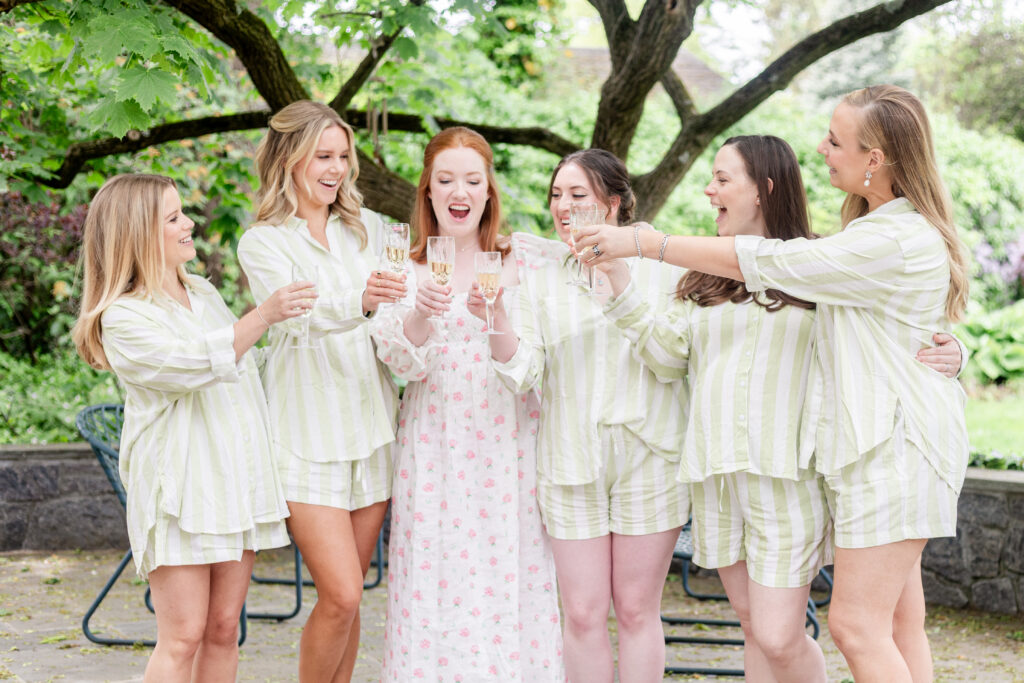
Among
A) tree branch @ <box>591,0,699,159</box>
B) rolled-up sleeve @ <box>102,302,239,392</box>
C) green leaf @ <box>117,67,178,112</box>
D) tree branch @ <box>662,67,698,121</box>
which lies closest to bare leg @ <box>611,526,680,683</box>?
rolled-up sleeve @ <box>102,302,239,392</box>

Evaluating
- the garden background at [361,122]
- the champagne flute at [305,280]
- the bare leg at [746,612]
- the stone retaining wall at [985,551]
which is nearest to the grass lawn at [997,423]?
the garden background at [361,122]

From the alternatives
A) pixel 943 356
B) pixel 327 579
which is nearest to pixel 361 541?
pixel 327 579

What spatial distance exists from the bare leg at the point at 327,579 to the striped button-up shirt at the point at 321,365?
20 cm

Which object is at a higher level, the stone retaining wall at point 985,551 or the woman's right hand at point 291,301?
the woman's right hand at point 291,301

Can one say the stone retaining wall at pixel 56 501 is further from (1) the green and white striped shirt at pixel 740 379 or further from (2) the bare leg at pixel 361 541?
(1) the green and white striped shirt at pixel 740 379

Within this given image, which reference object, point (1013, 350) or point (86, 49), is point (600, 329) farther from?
point (1013, 350)

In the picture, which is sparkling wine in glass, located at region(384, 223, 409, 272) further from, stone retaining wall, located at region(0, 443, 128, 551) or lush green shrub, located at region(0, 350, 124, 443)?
lush green shrub, located at region(0, 350, 124, 443)

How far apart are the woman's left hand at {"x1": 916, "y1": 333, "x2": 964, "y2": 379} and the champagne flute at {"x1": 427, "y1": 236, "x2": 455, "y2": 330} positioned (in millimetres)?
1323

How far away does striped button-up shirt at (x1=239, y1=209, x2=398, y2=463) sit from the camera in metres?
3.38

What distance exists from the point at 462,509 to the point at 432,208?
1.05 metres

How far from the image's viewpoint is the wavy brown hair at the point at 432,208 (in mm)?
3529

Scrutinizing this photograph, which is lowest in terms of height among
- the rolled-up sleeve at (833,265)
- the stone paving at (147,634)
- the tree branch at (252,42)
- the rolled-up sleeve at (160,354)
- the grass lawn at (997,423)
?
the stone paving at (147,634)

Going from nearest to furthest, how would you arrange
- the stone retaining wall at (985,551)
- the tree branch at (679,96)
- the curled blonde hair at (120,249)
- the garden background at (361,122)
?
1. the curled blonde hair at (120,249)
2. the garden background at (361,122)
3. the stone retaining wall at (985,551)
4. the tree branch at (679,96)

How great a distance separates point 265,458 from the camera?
3279mm
